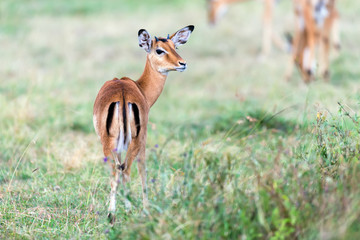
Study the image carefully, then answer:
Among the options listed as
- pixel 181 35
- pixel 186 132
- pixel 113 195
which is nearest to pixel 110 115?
pixel 113 195

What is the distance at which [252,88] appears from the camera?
870cm

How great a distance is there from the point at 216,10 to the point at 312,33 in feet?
20.2

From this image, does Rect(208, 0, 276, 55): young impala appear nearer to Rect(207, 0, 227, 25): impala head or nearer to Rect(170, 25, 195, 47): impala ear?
Rect(207, 0, 227, 25): impala head

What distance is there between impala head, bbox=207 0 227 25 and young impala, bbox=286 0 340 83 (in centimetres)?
518

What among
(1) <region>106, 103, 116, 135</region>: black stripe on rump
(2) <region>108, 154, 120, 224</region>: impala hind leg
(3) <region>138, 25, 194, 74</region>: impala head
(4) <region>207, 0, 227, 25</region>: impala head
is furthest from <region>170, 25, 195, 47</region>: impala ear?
(4) <region>207, 0, 227, 25</region>: impala head

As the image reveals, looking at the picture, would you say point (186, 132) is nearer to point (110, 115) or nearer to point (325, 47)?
point (110, 115)

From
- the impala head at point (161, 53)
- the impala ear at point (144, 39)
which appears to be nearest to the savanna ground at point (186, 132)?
the impala head at point (161, 53)

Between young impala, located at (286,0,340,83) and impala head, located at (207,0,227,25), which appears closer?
young impala, located at (286,0,340,83)

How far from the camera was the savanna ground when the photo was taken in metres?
2.82

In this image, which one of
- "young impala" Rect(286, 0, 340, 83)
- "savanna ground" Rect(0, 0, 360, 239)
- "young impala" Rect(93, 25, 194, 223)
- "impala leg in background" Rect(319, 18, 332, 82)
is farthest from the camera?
"impala leg in background" Rect(319, 18, 332, 82)

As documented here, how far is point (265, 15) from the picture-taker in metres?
12.4

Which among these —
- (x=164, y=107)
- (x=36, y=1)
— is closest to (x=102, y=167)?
(x=164, y=107)

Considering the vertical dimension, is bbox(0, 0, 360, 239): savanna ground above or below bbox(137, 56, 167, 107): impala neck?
below

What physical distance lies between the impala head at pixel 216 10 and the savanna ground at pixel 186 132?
0.43 m
